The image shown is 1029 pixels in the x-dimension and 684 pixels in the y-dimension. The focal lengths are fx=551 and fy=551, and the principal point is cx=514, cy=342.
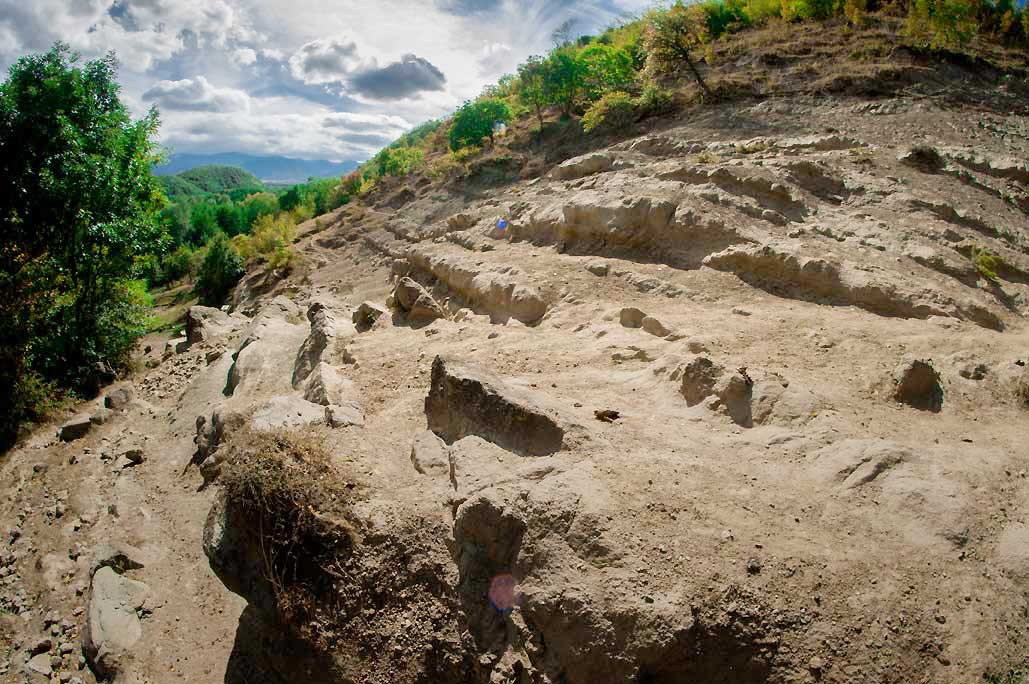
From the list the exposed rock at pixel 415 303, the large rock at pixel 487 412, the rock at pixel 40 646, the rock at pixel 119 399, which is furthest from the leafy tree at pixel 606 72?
the rock at pixel 40 646

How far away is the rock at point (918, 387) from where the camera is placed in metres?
6.18

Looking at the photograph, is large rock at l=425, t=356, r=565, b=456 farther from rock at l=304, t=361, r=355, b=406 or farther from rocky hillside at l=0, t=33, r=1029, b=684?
rock at l=304, t=361, r=355, b=406

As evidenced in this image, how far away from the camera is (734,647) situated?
12.9 feet

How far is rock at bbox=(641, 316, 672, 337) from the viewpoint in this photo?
830 cm

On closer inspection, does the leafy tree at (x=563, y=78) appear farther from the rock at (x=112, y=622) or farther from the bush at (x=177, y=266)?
the bush at (x=177, y=266)

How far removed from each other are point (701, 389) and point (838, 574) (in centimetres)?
261

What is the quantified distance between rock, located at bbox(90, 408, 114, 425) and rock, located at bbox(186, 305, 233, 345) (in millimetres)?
3682

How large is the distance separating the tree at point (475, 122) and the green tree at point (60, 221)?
17.2 metres

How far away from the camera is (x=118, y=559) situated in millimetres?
7902

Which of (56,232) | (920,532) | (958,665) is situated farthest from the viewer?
(56,232)

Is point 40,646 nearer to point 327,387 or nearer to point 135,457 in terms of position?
point 135,457

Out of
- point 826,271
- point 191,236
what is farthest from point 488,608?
point 191,236

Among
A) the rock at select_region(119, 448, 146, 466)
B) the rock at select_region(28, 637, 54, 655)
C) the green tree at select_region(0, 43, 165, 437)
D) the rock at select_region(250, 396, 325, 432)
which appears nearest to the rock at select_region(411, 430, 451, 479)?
the rock at select_region(250, 396, 325, 432)

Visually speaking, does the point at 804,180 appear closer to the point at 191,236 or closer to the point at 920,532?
the point at 920,532
